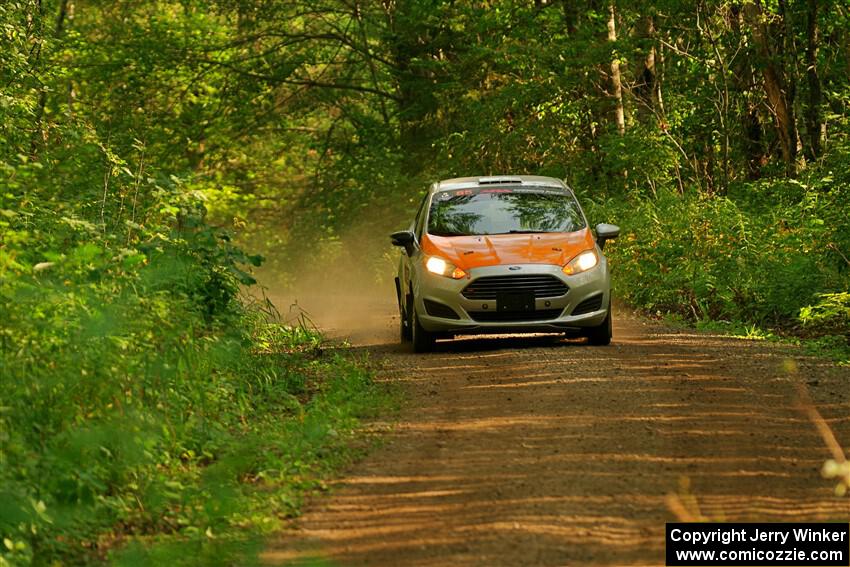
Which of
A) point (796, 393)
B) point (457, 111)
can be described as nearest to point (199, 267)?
point (796, 393)

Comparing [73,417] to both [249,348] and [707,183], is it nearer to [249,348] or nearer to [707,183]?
[249,348]

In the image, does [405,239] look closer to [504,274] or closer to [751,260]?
[504,274]

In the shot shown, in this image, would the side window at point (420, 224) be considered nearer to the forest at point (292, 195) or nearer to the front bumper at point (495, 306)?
the front bumper at point (495, 306)

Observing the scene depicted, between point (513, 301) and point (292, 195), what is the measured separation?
28.8 meters

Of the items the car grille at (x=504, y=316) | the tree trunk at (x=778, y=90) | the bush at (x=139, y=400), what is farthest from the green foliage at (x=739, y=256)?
the bush at (x=139, y=400)

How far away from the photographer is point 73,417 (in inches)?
315

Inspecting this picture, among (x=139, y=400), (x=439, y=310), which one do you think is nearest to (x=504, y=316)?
(x=439, y=310)

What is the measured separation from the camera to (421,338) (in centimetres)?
1483

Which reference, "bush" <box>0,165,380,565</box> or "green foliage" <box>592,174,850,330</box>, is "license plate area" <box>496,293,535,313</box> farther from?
"green foliage" <box>592,174,850,330</box>

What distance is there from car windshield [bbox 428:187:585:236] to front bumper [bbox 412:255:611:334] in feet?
3.00

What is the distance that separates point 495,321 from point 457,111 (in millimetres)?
19420

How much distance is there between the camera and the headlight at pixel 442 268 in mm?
14422

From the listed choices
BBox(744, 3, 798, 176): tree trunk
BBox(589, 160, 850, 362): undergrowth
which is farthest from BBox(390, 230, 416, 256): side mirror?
BBox(744, 3, 798, 176): tree trunk

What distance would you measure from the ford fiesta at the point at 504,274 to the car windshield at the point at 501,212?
0.04 feet
